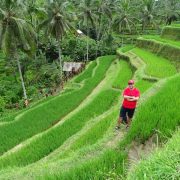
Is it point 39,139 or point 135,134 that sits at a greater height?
point 135,134

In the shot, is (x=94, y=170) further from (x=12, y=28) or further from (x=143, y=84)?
(x=12, y=28)

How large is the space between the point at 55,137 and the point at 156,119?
6233 millimetres

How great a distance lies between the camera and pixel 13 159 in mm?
10930

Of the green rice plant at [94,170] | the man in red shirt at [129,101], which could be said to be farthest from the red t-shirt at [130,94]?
the green rice plant at [94,170]

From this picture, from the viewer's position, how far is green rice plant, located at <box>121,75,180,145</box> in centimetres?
724

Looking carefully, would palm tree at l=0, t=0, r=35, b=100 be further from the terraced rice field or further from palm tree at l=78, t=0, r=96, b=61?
→ palm tree at l=78, t=0, r=96, b=61

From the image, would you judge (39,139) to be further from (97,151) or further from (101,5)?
(101,5)

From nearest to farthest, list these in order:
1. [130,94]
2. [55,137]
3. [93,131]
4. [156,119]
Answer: [156,119] → [130,94] → [93,131] → [55,137]

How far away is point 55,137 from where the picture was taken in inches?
516

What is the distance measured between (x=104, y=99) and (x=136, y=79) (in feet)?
6.48

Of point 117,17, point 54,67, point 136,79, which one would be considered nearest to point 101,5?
point 117,17

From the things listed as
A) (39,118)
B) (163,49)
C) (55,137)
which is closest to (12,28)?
(39,118)

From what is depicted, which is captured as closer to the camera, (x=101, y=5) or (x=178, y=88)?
(x=178, y=88)

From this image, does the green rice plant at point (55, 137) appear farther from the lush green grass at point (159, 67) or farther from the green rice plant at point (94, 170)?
the green rice plant at point (94, 170)
